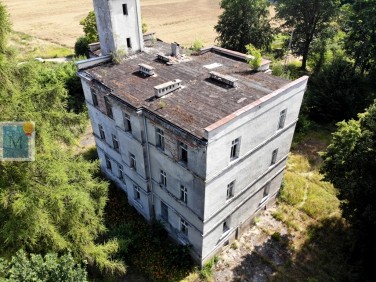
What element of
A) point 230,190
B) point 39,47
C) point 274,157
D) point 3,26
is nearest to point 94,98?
point 3,26

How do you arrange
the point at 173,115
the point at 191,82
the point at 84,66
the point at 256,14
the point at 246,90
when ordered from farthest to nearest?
the point at 256,14
the point at 84,66
the point at 191,82
the point at 246,90
the point at 173,115

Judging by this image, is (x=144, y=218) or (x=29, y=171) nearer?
(x=29, y=171)

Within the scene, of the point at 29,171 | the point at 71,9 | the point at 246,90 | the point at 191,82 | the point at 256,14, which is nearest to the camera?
the point at 29,171

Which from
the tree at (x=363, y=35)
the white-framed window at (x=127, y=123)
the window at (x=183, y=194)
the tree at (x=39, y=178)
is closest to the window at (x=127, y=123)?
the white-framed window at (x=127, y=123)

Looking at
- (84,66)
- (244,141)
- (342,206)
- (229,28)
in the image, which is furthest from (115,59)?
(229,28)

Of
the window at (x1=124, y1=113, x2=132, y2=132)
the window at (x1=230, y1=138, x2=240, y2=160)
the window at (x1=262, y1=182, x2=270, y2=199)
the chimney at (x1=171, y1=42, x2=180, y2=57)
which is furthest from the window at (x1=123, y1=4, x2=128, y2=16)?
the window at (x1=262, y1=182, x2=270, y2=199)

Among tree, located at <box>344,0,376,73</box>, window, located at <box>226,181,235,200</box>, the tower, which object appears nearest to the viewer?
window, located at <box>226,181,235,200</box>

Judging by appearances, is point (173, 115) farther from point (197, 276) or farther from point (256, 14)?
point (256, 14)

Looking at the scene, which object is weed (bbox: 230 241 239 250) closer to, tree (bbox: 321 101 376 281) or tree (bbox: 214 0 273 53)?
tree (bbox: 321 101 376 281)
